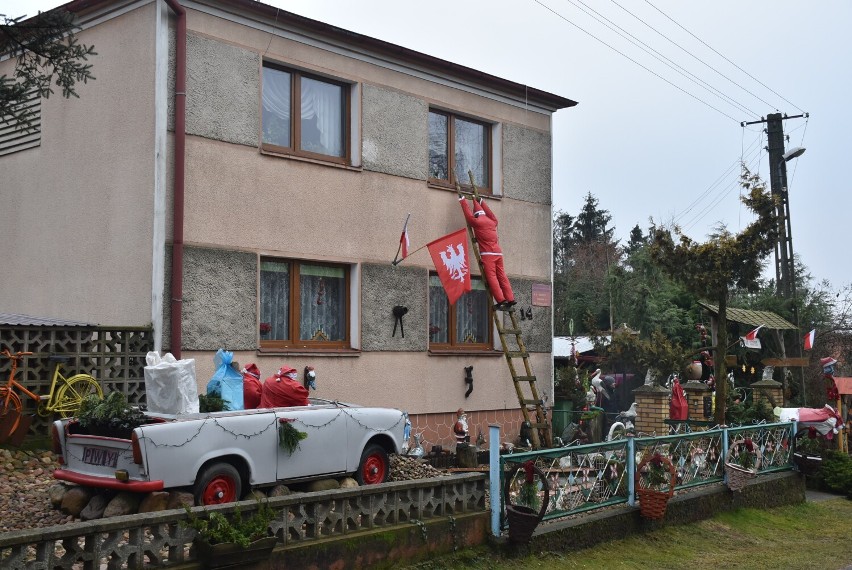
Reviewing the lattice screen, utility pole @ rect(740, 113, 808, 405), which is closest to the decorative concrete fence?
the lattice screen

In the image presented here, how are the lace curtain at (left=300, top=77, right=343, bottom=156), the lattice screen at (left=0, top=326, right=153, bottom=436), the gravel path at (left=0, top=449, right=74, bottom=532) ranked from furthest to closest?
the lace curtain at (left=300, top=77, right=343, bottom=156) → the lattice screen at (left=0, top=326, right=153, bottom=436) → the gravel path at (left=0, top=449, right=74, bottom=532)

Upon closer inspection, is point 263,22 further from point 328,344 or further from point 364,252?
point 328,344

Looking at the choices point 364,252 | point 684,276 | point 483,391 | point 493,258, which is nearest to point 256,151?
point 364,252

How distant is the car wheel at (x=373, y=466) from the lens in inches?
412

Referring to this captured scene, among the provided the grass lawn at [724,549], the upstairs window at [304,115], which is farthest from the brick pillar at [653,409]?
the upstairs window at [304,115]

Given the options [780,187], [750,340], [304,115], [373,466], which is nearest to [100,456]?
[373,466]

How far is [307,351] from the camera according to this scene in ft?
45.9

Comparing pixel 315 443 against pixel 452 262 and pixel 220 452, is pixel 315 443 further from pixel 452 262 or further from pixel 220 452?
pixel 452 262

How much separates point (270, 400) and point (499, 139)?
874 cm

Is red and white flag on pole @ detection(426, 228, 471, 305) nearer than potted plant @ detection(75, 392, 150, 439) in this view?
No

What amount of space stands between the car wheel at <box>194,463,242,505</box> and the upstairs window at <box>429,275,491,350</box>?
24.3 feet

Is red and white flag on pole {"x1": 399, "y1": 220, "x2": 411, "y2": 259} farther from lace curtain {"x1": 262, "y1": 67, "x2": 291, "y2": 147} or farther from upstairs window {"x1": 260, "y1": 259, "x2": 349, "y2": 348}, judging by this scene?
lace curtain {"x1": 262, "y1": 67, "x2": 291, "y2": 147}

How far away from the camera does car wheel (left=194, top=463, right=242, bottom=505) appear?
340 inches

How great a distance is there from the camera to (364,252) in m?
14.9
